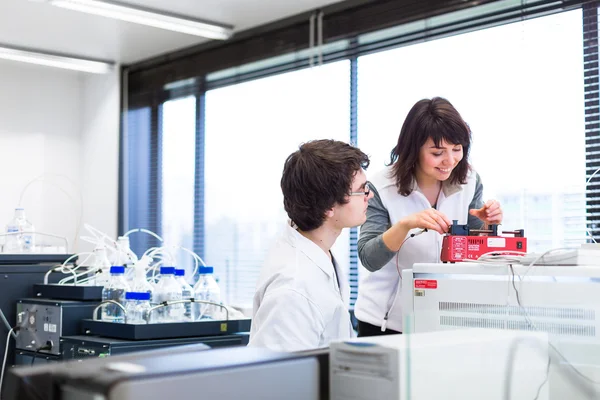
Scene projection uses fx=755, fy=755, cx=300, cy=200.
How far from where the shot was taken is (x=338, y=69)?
12.7 ft

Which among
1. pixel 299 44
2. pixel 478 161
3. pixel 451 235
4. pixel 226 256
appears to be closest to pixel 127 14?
pixel 299 44

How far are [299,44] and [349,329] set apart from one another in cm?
283

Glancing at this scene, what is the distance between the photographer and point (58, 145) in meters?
5.33

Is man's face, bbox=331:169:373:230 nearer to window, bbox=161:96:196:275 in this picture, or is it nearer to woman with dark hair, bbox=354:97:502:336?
woman with dark hair, bbox=354:97:502:336

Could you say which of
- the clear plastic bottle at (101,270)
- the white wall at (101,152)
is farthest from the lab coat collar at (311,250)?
the white wall at (101,152)

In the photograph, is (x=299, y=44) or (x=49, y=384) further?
(x=299, y=44)

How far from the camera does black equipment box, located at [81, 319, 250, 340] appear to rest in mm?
2627

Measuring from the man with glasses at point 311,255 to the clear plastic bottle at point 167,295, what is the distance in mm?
1492

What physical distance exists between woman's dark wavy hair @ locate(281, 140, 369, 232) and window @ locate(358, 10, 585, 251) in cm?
162

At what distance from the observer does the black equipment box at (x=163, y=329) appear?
2627 millimetres

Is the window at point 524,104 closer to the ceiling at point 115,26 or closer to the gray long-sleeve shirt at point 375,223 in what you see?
the ceiling at point 115,26

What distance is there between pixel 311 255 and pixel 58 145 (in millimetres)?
4238

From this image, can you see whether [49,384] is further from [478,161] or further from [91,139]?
[91,139]

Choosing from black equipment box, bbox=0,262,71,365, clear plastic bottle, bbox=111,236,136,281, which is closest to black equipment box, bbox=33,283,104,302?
black equipment box, bbox=0,262,71,365
